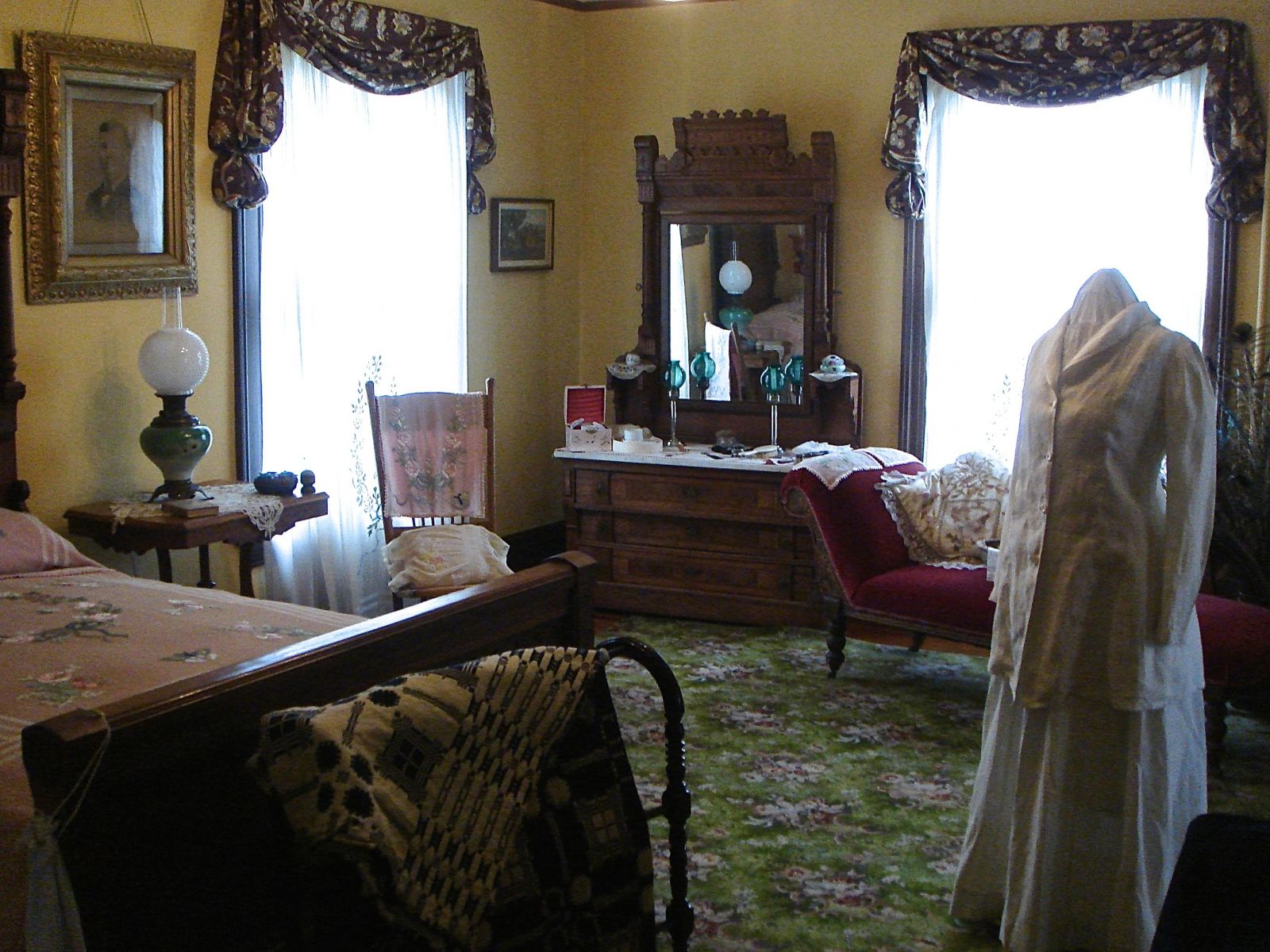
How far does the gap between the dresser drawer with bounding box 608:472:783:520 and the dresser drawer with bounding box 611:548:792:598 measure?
0.21 meters

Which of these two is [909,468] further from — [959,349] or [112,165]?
[112,165]

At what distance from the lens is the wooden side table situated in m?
4.16

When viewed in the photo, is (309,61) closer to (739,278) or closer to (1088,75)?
A: (739,278)

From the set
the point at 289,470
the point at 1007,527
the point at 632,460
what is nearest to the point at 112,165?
the point at 289,470

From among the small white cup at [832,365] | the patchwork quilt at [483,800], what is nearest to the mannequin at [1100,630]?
the patchwork quilt at [483,800]

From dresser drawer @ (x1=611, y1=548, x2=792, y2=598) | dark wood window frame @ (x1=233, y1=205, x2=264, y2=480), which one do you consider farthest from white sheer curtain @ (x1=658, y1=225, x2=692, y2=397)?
dark wood window frame @ (x1=233, y1=205, x2=264, y2=480)

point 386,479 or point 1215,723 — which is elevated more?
point 386,479

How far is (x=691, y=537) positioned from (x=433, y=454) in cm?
128

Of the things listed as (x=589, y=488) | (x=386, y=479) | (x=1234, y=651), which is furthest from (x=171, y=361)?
(x=1234, y=651)

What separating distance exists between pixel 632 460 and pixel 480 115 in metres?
1.66

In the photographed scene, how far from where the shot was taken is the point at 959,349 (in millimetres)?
5863

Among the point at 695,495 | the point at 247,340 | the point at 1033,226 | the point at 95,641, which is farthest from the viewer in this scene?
the point at 695,495

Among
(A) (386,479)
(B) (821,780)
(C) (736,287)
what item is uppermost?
(C) (736,287)

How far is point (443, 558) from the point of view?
4914mm
